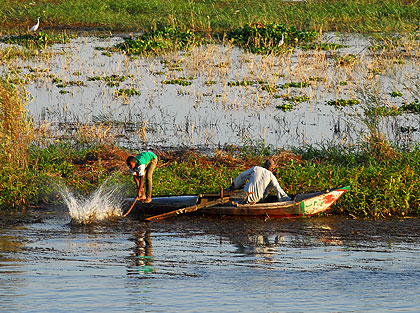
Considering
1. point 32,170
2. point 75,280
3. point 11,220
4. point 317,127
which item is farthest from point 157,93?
point 75,280

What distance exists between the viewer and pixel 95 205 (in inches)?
424

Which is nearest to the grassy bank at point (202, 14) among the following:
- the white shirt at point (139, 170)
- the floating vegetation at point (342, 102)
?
the floating vegetation at point (342, 102)

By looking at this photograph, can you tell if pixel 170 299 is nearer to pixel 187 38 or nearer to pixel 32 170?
pixel 32 170

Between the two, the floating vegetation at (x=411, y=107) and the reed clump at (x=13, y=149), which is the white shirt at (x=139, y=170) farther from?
the floating vegetation at (x=411, y=107)

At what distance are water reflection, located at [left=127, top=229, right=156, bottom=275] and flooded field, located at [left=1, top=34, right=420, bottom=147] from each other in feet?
14.1

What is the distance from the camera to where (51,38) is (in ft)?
85.5

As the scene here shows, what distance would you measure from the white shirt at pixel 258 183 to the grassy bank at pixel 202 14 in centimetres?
1745

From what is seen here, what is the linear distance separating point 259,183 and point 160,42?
46.7ft

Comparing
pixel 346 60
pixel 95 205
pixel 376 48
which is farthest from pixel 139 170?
pixel 376 48

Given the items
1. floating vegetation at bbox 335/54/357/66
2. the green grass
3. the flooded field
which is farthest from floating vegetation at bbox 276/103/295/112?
the green grass

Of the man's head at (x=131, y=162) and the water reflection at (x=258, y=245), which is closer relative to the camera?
the water reflection at (x=258, y=245)

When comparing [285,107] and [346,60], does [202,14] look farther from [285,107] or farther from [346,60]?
[285,107]

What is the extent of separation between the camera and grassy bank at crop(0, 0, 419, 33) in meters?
29.0

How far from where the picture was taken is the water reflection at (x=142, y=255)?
8562 mm
